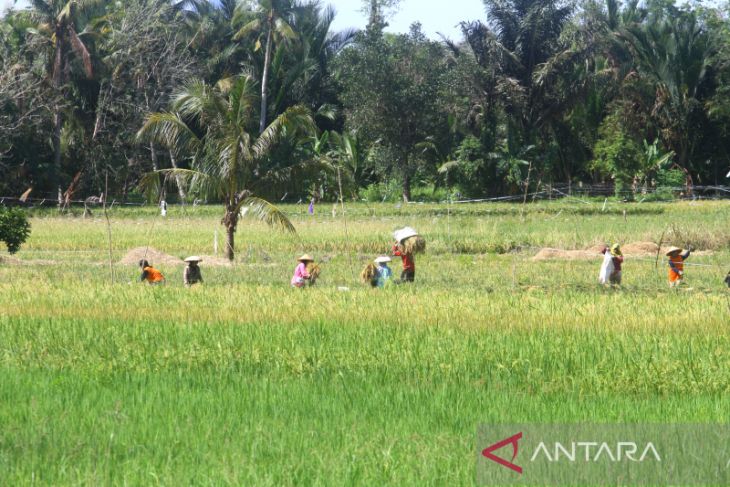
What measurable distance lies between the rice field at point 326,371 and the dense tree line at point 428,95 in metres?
25.6

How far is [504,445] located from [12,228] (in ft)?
58.8

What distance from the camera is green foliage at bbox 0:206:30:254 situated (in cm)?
2209

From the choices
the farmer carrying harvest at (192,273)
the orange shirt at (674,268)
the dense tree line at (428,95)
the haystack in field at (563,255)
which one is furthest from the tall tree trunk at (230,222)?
the dense tree line at (428,95)

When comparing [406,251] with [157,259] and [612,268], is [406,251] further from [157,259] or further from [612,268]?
[157,259]

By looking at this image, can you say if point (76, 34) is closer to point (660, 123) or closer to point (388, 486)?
point (660, 123)

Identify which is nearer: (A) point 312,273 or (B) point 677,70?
(A) point 312,273

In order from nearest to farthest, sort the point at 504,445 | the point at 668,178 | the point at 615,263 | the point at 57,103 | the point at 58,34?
the point at 504,445 → the point at 615,263 → the point at 57,103 → the point at 58,34 → the point at 668,178

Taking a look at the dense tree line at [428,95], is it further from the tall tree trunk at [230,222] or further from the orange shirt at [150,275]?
the orange shirt at [150,275]

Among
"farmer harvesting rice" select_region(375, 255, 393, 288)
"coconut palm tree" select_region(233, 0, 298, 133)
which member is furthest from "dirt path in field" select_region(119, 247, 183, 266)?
"coconut palm tree" select_region(233, 0, 298, 133)

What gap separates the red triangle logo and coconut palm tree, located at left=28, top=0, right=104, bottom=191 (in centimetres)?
3702

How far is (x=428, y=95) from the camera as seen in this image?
4428 cm

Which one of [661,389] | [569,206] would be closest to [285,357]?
[661,389]

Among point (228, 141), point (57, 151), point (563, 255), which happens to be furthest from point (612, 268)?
point (57, 151)

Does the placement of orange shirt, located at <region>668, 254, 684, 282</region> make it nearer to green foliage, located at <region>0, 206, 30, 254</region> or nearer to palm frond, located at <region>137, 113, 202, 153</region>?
palm frond, located at <region>137, 113, 202, 153</region>
